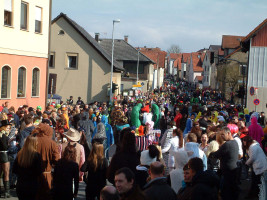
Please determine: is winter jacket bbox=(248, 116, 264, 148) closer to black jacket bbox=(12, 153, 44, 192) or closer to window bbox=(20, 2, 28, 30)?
black jacket bbox=(12, 153, 44, 192)

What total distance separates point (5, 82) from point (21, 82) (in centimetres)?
147

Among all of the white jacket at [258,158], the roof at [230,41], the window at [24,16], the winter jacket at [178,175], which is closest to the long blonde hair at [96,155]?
the winter jacket at [178,175]

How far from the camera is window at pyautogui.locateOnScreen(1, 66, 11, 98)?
70.7 ft

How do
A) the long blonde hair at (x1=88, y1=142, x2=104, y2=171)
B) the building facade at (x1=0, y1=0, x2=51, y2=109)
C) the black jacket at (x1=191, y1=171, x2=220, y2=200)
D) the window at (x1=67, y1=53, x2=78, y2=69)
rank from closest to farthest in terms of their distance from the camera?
the black jacket at (x1=191, y1=171, x2=220, y2=200)
the long blonde hair at (x1=88, y1=142, x2=104, y2=171)
the building facade at (x1=0, y1=0, x2=51, y2=109)
the window at (x1=67, y1=53, x2=78, y2=69)

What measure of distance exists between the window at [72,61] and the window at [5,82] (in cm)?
1983

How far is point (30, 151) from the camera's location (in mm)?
6922

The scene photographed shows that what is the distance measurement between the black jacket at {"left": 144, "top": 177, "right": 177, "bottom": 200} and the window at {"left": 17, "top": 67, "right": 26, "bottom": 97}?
61.4 feet

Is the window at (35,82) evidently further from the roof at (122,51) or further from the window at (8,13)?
the roof at (122,51)

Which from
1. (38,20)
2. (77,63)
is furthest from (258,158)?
(77,63)

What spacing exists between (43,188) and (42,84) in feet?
60.1

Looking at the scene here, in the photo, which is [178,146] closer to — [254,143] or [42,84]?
[254,143]

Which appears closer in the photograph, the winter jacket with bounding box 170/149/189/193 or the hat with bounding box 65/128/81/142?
Result: the winter jacket with bounding box 170/149/189/193

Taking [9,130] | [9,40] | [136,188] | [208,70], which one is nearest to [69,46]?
[9,40]

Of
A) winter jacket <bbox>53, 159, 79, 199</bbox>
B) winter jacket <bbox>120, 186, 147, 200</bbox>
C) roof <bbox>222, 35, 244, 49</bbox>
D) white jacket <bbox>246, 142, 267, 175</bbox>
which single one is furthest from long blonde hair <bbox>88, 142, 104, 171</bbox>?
roof <bbox>222, 35, 244, 49</bbox>
